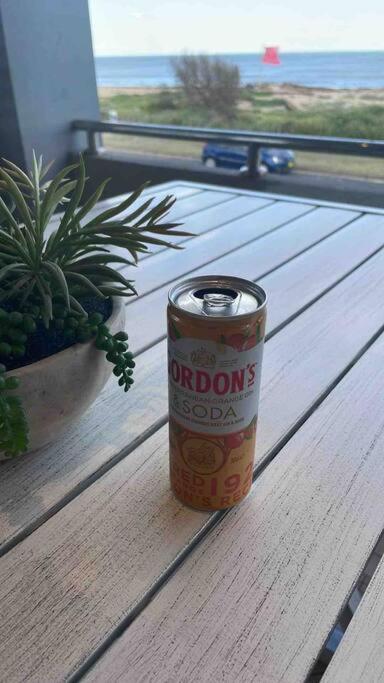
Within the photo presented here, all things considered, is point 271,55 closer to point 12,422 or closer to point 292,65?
point 12,422

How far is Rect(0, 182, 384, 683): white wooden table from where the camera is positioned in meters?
0.40

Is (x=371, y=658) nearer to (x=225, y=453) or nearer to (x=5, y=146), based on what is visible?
(x=225, y=453)

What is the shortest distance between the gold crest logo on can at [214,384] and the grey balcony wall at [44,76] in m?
3.18

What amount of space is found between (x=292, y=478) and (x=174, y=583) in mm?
192

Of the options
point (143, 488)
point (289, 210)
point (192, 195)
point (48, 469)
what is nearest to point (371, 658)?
point (143, 488)

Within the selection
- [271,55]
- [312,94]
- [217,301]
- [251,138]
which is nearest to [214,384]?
[217,301]

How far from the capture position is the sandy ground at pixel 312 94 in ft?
56.2

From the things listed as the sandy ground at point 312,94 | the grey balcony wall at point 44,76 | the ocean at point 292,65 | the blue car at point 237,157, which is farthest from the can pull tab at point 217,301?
the ocean at point 292,65

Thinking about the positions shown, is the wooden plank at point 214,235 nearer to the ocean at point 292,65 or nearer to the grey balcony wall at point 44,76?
the grey balcony wall at point 44,76

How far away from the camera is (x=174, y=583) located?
461 millimetres

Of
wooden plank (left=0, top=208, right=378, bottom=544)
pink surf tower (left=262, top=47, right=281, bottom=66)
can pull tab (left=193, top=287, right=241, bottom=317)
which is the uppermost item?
pink surf tower (left=262, top=47, right=281, bottom=66)

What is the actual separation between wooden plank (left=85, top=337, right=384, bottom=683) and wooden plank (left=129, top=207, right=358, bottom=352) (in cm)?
37

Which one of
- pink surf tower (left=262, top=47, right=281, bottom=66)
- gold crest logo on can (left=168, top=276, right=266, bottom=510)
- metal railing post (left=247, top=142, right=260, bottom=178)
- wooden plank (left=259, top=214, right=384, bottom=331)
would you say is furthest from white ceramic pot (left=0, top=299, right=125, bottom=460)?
pink surf tower (left=262, top=47, right=281, bottom=66)

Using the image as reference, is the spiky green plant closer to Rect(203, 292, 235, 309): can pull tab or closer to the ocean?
Rect(203, 292, 235, 309): can pull tab
